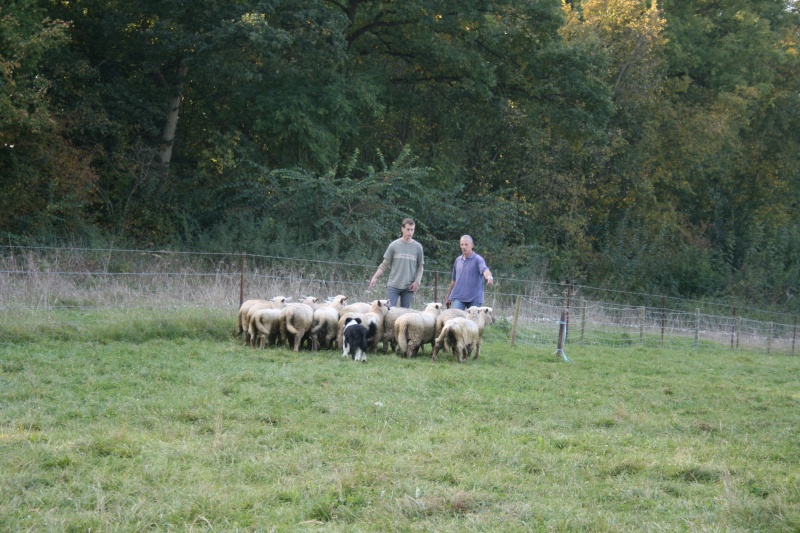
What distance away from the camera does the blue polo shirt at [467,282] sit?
13.4 m

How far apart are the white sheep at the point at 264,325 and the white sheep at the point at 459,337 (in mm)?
2332

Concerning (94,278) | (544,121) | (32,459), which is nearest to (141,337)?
(94,278)

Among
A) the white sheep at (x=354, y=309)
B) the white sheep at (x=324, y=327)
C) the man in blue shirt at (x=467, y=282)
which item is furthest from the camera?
the white sheep at (x=354, y=309)

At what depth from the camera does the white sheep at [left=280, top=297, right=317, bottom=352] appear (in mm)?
12570

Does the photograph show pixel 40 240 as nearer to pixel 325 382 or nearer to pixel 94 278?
pixel 94 278

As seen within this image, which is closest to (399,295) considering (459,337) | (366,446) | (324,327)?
A: (324,327)

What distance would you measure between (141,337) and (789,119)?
3452cm

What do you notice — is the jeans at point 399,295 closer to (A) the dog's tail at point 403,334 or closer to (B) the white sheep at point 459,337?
(A) the dog's tail at point 403,334

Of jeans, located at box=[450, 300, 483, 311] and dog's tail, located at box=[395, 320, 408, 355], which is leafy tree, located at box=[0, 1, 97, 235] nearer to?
dog's tail, located at box=[395, 320, 408, 355]

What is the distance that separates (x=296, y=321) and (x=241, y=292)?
7.19 ft

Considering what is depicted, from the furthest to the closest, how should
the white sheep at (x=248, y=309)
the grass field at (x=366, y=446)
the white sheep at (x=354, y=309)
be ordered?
1. the white sheep at (x=354, y=309)
2. the white sheep at (x=248, y=309)
3. the grass field at (x=366, y=446)

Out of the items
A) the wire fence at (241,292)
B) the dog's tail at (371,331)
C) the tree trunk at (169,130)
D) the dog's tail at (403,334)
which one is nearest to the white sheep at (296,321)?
the dog's tail at (371,331)

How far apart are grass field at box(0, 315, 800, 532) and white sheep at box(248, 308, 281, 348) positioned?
603mm

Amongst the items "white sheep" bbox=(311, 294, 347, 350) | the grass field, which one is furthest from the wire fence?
"white sheep" bbox=(311, 294, 347, 350)
